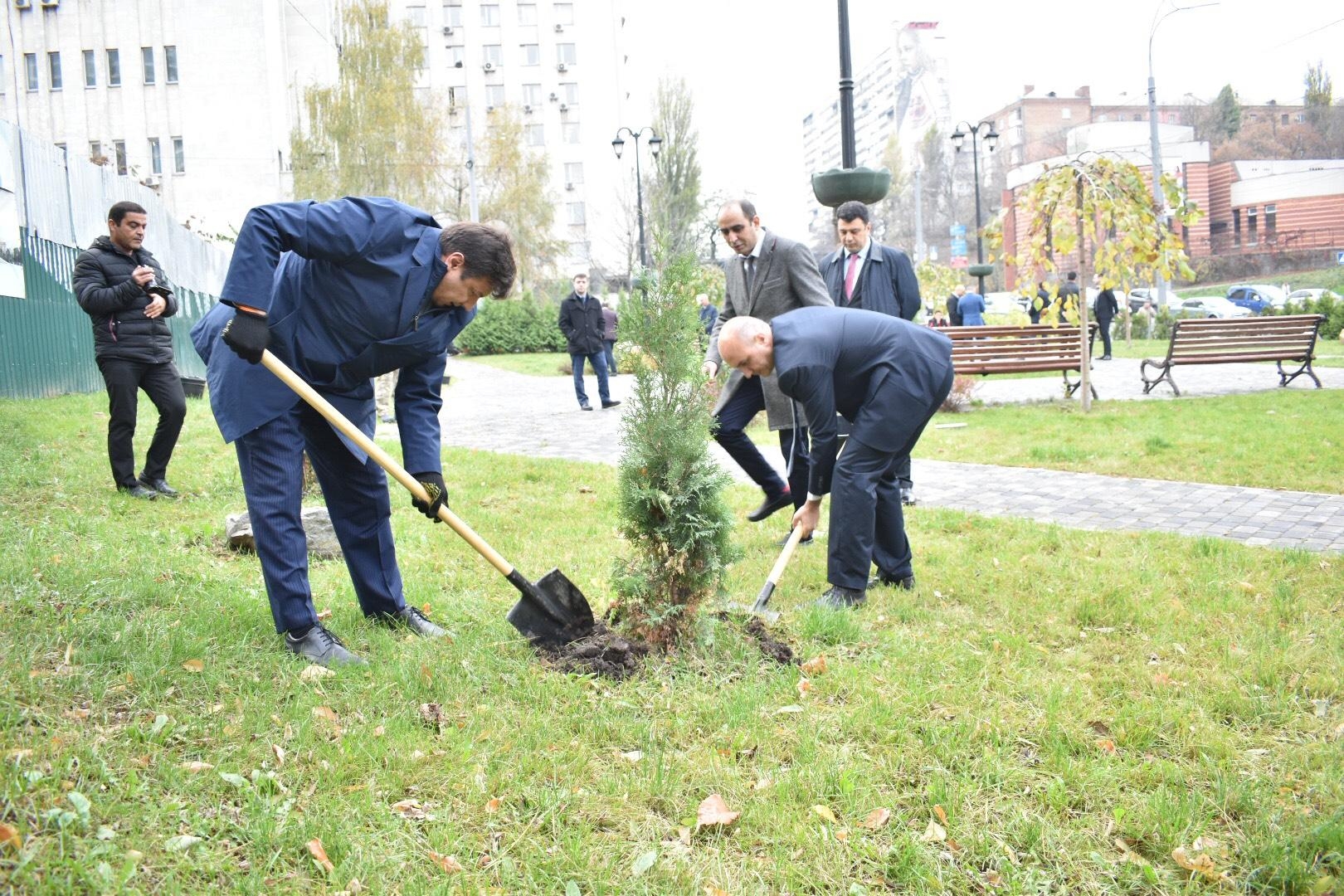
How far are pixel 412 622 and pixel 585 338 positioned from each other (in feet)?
37.0

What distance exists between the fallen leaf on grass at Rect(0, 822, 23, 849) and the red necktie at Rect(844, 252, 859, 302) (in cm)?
563

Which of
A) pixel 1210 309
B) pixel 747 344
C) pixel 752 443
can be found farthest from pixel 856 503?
pixel 1210 309

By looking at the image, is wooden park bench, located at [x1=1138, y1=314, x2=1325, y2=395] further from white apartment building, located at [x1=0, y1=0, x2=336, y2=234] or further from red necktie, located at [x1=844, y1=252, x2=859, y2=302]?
white apartment building, located at [x1=0, y1=0, x2=336, y2=234]

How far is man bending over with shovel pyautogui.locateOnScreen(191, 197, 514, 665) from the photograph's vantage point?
12.6 feet

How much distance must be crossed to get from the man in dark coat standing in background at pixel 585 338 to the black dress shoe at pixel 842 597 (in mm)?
10866

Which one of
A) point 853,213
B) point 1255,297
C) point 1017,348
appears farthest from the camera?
point 1255,297

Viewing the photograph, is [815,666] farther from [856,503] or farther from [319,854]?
[319,854]

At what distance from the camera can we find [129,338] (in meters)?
7.05

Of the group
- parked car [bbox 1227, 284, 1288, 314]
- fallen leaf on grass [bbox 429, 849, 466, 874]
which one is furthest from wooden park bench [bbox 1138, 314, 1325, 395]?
parked car [bbox 1227, 284, 1288, 314]

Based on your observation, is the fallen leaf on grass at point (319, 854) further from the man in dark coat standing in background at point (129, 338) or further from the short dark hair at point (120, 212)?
the short dark hair at point (120, 212)

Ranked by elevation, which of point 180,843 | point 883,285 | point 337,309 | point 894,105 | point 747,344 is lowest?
point 180,843

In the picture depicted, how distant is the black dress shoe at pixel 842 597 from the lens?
15.8 feet

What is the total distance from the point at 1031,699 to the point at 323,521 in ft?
12.8

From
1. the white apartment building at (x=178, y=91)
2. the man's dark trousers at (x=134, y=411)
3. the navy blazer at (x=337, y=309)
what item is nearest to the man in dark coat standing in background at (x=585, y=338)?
the man's dark trousers at (x=134, y=411)
